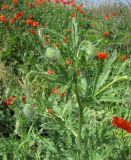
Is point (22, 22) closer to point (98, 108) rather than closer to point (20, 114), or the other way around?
point (98, 108)

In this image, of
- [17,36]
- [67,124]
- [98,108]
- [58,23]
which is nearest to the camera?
[67,124]

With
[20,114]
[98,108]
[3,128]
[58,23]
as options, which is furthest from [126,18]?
[20,114]

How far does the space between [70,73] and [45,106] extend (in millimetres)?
1049

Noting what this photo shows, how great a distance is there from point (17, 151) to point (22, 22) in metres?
3.13

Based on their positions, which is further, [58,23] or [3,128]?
[58,23]

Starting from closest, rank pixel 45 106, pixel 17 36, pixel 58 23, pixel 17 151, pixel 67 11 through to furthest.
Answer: pixel 17 151
pixel 45 106
pixel 17 36
pixel 58 23
pixel 67 11

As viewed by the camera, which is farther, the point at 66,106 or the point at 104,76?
the point at 66,106

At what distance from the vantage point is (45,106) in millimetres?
2479

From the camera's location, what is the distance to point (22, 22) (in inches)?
197

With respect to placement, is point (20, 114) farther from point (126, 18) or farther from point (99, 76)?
point (126, 18)

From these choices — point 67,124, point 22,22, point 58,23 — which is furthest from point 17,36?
point 67,124

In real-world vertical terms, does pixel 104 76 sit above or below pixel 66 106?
above

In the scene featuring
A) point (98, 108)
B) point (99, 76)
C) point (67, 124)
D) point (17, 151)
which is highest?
point (99, 76)

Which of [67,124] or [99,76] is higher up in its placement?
[99,76]
